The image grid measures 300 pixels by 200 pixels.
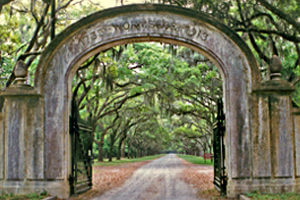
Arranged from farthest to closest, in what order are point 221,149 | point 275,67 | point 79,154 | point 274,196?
point 79,154
point 221,149
point 275,67
point 274,196

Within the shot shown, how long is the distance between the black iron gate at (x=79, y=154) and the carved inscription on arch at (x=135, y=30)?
193 centimetres

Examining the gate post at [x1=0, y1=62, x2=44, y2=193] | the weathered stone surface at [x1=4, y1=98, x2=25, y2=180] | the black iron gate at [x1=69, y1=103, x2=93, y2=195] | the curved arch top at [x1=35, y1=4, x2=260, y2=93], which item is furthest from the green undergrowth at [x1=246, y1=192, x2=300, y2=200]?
the weathered stone surface at [x1=4, y1=98, x2=25, y2=180]

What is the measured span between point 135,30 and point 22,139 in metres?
4.38

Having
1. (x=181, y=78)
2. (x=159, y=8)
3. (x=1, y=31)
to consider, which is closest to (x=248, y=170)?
(x=159, y=8)

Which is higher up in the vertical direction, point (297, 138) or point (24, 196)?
point (297, 138)

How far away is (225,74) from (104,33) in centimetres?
360

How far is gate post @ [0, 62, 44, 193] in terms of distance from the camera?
1030 cm

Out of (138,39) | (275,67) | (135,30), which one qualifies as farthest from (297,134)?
(135,30)

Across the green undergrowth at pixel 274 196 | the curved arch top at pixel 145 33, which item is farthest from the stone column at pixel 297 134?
the curved arch top at pixel 145 33

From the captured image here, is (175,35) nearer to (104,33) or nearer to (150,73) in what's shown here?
(104,33)

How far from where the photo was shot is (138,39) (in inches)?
427

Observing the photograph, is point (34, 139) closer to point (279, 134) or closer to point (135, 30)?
point (135, 30)

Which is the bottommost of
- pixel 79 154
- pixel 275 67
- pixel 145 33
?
pixel 79 154

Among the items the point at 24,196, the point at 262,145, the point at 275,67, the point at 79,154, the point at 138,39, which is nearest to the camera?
the point at 24,196
